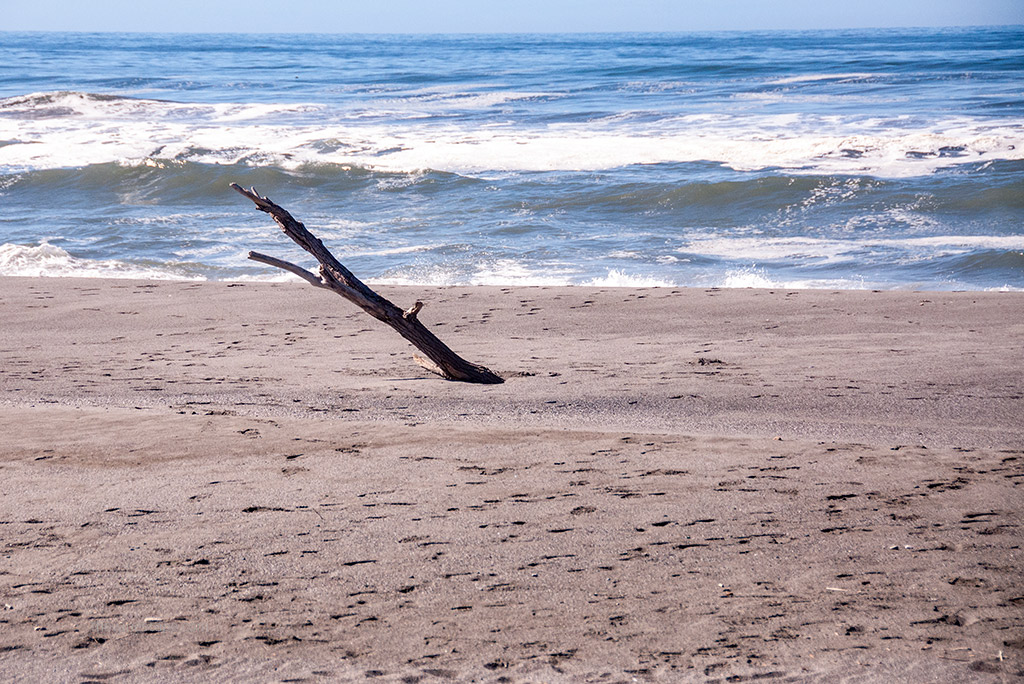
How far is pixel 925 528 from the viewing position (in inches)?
133

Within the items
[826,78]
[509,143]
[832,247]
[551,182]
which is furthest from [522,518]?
[826,78]

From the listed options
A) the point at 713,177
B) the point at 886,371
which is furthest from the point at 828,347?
the point at 713,177

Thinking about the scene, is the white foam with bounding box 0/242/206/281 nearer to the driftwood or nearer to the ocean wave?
the driftwood

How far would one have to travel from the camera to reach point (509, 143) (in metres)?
20.1

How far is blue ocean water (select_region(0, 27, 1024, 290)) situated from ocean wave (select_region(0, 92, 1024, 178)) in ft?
0.35

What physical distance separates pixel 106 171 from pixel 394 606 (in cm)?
1642

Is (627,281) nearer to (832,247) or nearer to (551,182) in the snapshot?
(832,247)

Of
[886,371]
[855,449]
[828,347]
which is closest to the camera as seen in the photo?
[855,449]

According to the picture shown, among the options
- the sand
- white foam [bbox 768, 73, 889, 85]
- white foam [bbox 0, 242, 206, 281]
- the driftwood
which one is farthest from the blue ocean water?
the sand

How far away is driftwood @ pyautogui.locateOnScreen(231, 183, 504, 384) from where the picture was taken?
16.1ft

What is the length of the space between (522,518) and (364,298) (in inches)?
86.6

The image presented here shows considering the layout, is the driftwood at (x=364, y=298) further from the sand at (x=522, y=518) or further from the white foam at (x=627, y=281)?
the white foam at (x=627, y=281)

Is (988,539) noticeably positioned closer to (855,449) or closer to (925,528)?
(925,528)

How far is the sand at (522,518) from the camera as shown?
2748 mm
